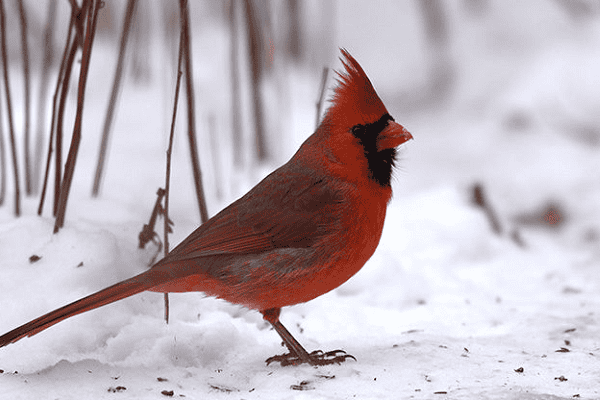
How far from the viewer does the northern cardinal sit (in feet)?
6.14

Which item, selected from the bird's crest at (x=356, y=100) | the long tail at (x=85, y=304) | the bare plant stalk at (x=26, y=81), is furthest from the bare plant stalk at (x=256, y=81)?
the long tail at (x=85, y=304)

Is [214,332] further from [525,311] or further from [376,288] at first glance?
[525,311]

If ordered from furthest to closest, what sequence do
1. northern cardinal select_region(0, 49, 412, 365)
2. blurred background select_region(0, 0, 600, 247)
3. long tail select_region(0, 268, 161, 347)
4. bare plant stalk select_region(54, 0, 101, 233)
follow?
1. blurred background select_region(0, 0, 600, 247)
2. bare plant stalk select_region(54, 0, 101, 233)
3. northern cardinal select_region(0, 49, 412, 365)
4. long tail select_region(0, 268, 161, 347)

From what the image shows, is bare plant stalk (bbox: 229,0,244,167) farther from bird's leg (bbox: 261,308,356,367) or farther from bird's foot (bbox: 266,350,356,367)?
bird's foot (bbox: 266,350,356,367)

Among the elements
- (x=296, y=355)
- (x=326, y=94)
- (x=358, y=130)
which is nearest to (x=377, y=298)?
(x=296, y=355)

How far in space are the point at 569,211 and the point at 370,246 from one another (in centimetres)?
260

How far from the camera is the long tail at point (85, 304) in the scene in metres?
1.60

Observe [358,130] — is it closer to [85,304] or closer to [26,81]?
[85,304]

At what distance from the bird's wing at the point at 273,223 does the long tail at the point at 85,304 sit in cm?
12

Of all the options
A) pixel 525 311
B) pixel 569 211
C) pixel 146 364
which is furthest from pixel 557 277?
pixel 146 364

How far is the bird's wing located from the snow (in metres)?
0.28

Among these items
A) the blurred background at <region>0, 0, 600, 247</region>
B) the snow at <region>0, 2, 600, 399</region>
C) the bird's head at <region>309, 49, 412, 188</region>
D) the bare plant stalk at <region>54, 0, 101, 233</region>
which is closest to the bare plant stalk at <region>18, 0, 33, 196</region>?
the blurred background at <region>0, 0, 600, 247</region>

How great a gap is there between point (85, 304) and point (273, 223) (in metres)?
0.50

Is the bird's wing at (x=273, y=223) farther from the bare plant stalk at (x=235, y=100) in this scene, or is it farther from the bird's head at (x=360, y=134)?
the bare plant stalk at (x=235, y=100)
